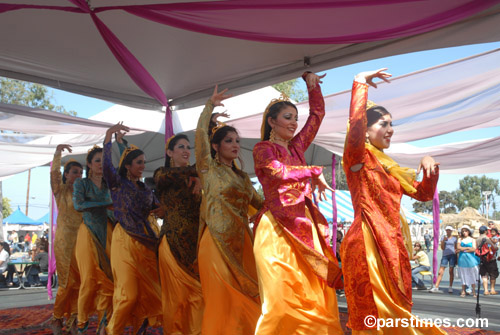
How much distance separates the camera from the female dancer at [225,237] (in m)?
3.37

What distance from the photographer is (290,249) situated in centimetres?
288

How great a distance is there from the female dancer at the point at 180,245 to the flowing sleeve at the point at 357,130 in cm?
183

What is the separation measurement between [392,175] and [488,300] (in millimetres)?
7331

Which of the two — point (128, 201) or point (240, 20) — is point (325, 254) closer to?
point (240, 20)

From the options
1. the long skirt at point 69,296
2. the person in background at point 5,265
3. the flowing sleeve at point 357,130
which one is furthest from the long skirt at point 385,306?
the person in background at point 5,265

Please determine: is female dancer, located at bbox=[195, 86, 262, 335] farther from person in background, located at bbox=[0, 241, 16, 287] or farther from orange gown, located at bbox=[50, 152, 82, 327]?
person in background, located at bbox=[0, 241, 16, 287]

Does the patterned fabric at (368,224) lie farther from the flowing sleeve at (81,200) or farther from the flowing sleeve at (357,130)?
the flowing sleeve at (81,200)

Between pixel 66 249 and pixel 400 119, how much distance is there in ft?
13.9

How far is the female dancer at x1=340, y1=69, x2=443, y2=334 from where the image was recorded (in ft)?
8.15

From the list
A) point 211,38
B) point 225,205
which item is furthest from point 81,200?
point 211,38

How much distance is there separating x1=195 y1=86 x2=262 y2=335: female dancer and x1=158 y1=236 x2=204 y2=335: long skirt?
497mm

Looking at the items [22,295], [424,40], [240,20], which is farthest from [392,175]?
[22,295]

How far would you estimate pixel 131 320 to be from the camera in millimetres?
4328

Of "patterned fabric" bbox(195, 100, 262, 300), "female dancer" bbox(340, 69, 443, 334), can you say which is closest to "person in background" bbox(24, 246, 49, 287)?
"patterned fabric" bbox(195, 100, 262, 300)
